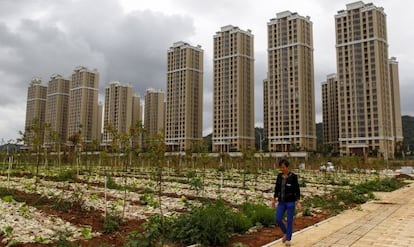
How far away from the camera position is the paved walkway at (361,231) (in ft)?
21.9

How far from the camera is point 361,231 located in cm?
782

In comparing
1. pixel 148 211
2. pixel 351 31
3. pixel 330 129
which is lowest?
pixel 148 211

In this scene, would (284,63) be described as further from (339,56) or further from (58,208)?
(58,208)

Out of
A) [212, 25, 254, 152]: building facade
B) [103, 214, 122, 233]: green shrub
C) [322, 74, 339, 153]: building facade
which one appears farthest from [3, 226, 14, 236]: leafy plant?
[322, 74, 339, 153]: building facade

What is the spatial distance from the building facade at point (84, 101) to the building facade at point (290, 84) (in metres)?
59.8

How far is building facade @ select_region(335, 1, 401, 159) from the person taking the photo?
8244 cm

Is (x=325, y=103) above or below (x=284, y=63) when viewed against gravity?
below

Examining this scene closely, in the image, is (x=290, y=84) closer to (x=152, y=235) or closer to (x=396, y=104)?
(x=396, y=104)

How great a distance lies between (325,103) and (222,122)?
3605cm

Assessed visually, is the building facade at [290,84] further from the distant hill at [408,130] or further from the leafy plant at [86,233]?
the leafy plant at [86,233]

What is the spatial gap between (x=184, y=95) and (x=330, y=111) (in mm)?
44165

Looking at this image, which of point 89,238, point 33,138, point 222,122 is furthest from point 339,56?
point 89,238

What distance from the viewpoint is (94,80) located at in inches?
4870

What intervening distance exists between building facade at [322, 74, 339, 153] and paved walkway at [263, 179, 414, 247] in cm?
10074
